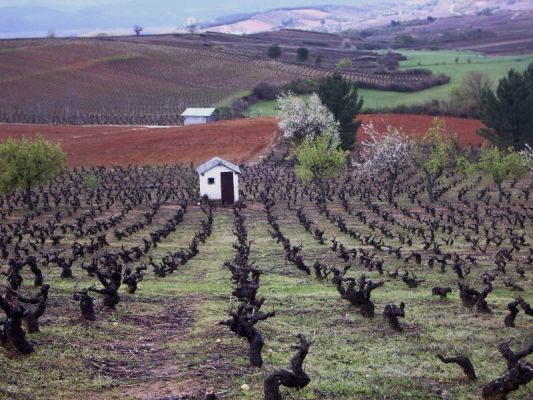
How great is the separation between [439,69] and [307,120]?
2698 inches

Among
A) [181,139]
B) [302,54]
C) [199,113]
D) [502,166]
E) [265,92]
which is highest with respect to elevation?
[302,54]

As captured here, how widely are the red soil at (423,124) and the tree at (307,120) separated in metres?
10.9

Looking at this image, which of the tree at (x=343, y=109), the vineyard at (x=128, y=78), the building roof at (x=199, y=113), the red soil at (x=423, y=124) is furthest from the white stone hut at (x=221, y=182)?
the vineyard at (x=128, y=78)

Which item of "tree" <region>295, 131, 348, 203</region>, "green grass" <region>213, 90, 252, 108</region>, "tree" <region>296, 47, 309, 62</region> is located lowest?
"tree" <region>295, 131, 348, 203</region>

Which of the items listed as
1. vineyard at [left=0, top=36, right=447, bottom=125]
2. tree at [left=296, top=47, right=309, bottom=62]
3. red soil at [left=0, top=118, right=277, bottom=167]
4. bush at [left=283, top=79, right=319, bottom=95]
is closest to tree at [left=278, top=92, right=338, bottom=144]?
red soil at [left=0, top=118, right=277, bottom=167]

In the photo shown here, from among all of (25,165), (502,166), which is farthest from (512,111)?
(25,165)

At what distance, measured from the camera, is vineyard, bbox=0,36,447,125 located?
4323 inches

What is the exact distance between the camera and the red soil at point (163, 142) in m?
75.8

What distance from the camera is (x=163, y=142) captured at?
81312 mm

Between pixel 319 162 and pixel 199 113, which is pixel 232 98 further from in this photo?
pixel 319 162

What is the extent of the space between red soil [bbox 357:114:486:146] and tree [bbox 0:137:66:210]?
39641mm

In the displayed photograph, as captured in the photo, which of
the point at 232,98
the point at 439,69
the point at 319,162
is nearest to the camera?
the point at 319,162

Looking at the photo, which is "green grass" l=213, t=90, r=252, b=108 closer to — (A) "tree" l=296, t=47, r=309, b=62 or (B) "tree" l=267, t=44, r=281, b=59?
(A) "tree" l=296, t=47, r=309, b=62

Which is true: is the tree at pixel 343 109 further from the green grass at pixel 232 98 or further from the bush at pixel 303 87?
the green grass at pixel 232 98
